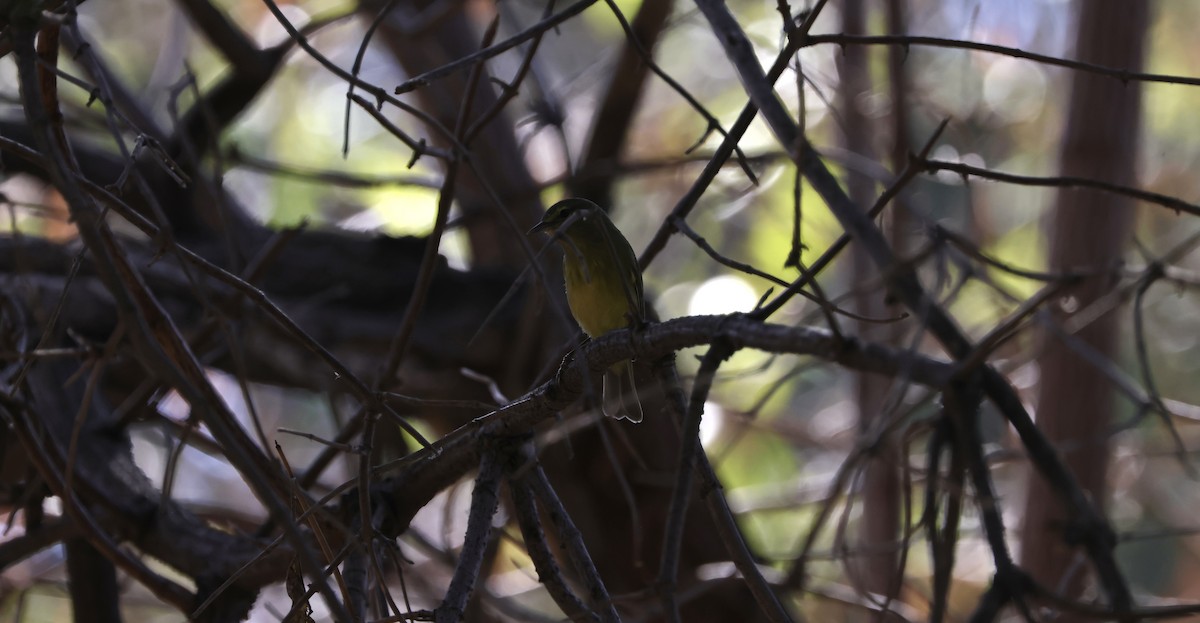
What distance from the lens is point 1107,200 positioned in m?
4.64

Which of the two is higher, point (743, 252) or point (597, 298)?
point (743, 252)

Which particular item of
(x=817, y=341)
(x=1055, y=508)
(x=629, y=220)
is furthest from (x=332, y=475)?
(x=817, y=341)

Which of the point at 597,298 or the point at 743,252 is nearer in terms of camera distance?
the point at 597,298

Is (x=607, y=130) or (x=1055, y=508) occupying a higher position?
(x=607, y=130)

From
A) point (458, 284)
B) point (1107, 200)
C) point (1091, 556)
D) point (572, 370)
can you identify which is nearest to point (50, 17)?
point (572, 370)

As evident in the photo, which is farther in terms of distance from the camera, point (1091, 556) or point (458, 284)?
point (458, 284)

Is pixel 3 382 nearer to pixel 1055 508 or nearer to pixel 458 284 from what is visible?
pixel 458 284

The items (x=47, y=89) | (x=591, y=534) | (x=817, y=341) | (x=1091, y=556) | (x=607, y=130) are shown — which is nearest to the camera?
(x=1091, y=556)

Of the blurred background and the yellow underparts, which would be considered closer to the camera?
the blurred background

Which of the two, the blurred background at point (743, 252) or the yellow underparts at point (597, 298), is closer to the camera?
the blurred background at point (743, 252)

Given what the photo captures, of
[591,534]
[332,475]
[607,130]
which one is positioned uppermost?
[332,475]

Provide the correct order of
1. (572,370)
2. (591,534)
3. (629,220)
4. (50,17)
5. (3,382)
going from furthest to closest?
1. (629,220)
2. (591,534)
3. (3,382)
4. (572,370)
5. (50,17)

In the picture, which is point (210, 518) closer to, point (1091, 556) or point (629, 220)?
point (1091, 556)

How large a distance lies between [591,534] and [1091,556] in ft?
10.8
